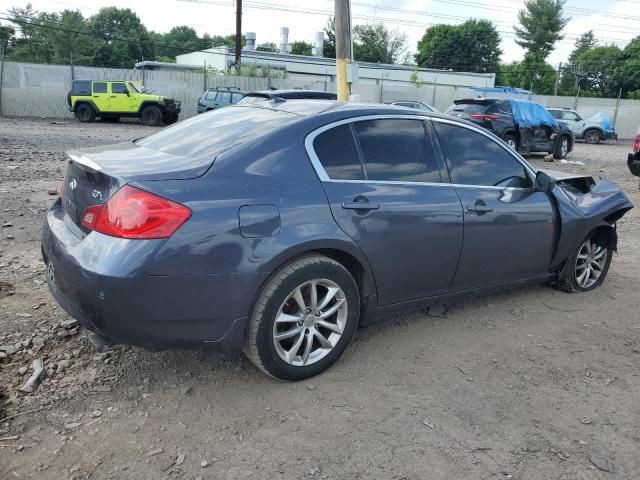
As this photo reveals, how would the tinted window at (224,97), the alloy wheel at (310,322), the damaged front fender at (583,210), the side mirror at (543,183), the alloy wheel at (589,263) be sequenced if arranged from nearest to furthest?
the alloy wheel at (310,322)
the side mirror at (543,183)
the damaged front fender at (583,210)
the alloy wheel at (589,263)
the tinted window at (224,97)

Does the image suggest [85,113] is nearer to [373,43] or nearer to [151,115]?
[151,115]

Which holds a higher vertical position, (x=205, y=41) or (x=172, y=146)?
(x=205, y=41)

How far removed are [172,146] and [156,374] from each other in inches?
54.0

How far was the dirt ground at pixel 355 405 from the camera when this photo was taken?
2525 mm

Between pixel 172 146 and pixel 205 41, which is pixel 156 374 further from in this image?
pixel 205 41

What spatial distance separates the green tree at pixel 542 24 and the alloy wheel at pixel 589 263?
69309 mm

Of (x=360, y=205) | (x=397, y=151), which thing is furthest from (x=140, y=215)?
(x=397, y=151)

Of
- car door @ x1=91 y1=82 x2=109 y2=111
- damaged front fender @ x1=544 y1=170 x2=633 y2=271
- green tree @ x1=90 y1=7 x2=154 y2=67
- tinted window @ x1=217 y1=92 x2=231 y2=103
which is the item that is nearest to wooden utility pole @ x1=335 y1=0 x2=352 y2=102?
damaged front fender @ x1=544 y1=170 x2=633 y2=271

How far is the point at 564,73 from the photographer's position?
60625mm

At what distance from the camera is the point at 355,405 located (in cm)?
298

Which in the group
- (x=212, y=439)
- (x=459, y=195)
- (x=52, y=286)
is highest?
(x=459, y=195)

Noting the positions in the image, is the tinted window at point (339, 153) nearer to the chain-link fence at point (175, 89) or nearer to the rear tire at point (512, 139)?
the rear tire at point (512, 139)

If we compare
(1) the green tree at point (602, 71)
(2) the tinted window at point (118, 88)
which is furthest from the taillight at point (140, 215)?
(1) the green tree at point (602, 71)

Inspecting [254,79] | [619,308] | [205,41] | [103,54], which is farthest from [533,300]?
[205,41]
